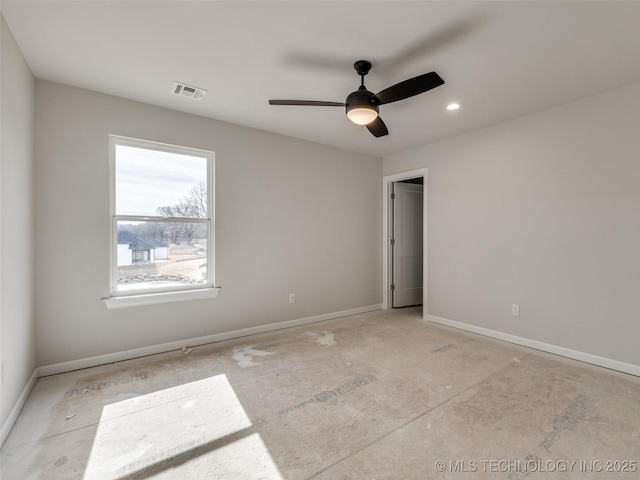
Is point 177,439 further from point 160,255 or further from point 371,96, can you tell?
point 371,96

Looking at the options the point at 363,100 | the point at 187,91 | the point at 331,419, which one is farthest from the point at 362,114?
the point at 331,419

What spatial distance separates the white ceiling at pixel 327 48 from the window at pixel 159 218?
0.57 meters

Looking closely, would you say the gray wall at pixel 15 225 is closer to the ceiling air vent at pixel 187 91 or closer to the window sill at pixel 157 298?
the window sill at pixel 157 298

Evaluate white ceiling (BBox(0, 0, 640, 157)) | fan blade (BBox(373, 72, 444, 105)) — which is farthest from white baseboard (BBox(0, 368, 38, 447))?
fan blade (BBox(373, 72, 444, 105))

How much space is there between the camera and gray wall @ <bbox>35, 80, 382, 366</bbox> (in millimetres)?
2699

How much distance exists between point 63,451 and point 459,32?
11.7 ft

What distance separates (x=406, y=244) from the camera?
5.29m

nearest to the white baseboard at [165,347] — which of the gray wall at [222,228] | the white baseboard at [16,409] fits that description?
the gray wall at [222,228]

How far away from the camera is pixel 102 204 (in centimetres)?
289

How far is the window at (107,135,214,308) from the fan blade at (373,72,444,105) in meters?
2.18

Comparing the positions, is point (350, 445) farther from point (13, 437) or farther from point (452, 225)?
point (452, 225)

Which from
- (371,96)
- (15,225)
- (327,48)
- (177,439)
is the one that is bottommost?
(177,439)

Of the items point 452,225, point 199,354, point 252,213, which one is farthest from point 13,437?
point 452,225

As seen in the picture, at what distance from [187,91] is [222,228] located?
1.46m
